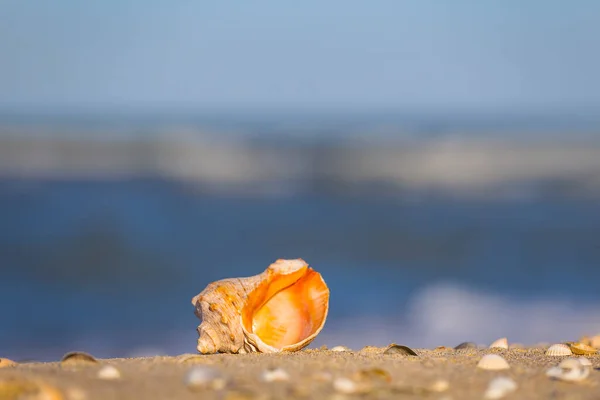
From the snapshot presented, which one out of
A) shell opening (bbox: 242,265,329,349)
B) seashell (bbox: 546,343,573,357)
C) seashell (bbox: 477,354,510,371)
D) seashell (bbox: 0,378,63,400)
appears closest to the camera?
seashell (bbox: 0,378,63,400)

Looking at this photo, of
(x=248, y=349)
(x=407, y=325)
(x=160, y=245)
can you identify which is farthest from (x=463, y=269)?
(x=248, y=349)

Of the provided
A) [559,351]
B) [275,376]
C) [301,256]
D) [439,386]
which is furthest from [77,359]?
[301,256]

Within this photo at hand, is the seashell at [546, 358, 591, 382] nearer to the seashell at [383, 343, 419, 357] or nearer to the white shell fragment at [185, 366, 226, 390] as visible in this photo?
the seashell at [383, 343, 419, 357]

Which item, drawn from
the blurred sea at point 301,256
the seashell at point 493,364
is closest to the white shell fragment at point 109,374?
the seashell at point 493,364

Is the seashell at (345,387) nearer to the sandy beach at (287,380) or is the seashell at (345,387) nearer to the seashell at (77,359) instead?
the sandy beach at (287,380)

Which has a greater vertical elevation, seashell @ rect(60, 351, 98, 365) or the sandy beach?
seashell @ rect(60, 351, 98, 365)

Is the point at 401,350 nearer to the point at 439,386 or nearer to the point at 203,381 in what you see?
the point at 439,386

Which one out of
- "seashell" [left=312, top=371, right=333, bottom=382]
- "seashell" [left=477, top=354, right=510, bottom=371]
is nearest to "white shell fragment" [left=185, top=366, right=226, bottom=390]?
"seashell" [left=312, top=371, right=333, bottom=382]
